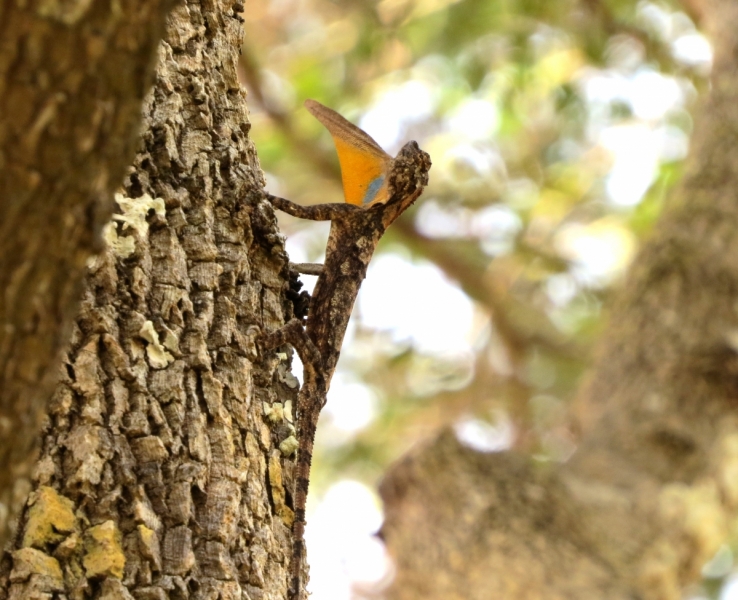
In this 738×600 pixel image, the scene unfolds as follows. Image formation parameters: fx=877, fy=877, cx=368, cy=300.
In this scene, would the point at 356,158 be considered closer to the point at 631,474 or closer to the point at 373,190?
the point at 373,190

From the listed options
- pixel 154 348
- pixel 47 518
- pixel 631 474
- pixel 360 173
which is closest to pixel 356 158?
pixel 360 173

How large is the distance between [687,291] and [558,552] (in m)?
2.47

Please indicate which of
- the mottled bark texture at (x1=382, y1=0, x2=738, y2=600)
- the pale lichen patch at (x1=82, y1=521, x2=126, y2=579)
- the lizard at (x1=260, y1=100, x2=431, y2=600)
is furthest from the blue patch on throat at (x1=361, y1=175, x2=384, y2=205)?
the mottled bark texture at (x1=382, y1=0, x2=738, y2=600)

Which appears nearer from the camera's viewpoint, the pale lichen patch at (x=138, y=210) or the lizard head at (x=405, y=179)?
the pale lichen patch at (x=138, y=210)

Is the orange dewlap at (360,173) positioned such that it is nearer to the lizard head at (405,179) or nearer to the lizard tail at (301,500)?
the lizard head at (405,179)

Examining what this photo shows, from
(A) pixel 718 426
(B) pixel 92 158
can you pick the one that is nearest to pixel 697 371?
(A) pixel 718 426

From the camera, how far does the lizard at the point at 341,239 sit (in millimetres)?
2891

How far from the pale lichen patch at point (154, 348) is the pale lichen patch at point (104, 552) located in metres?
0.40

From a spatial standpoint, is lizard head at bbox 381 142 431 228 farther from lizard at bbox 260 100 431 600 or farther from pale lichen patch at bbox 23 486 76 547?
pale lichen patch at bbox 23 486 76 547

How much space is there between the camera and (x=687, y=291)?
671 centimetres

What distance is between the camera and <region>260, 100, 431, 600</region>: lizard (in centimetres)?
289

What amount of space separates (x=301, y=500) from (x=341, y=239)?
1314mm

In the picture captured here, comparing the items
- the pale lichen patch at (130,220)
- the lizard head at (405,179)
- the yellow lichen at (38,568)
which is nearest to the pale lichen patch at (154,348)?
the pale lichen patch at (130,220)

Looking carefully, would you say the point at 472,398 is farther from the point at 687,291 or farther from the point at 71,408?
the point at 71,408
